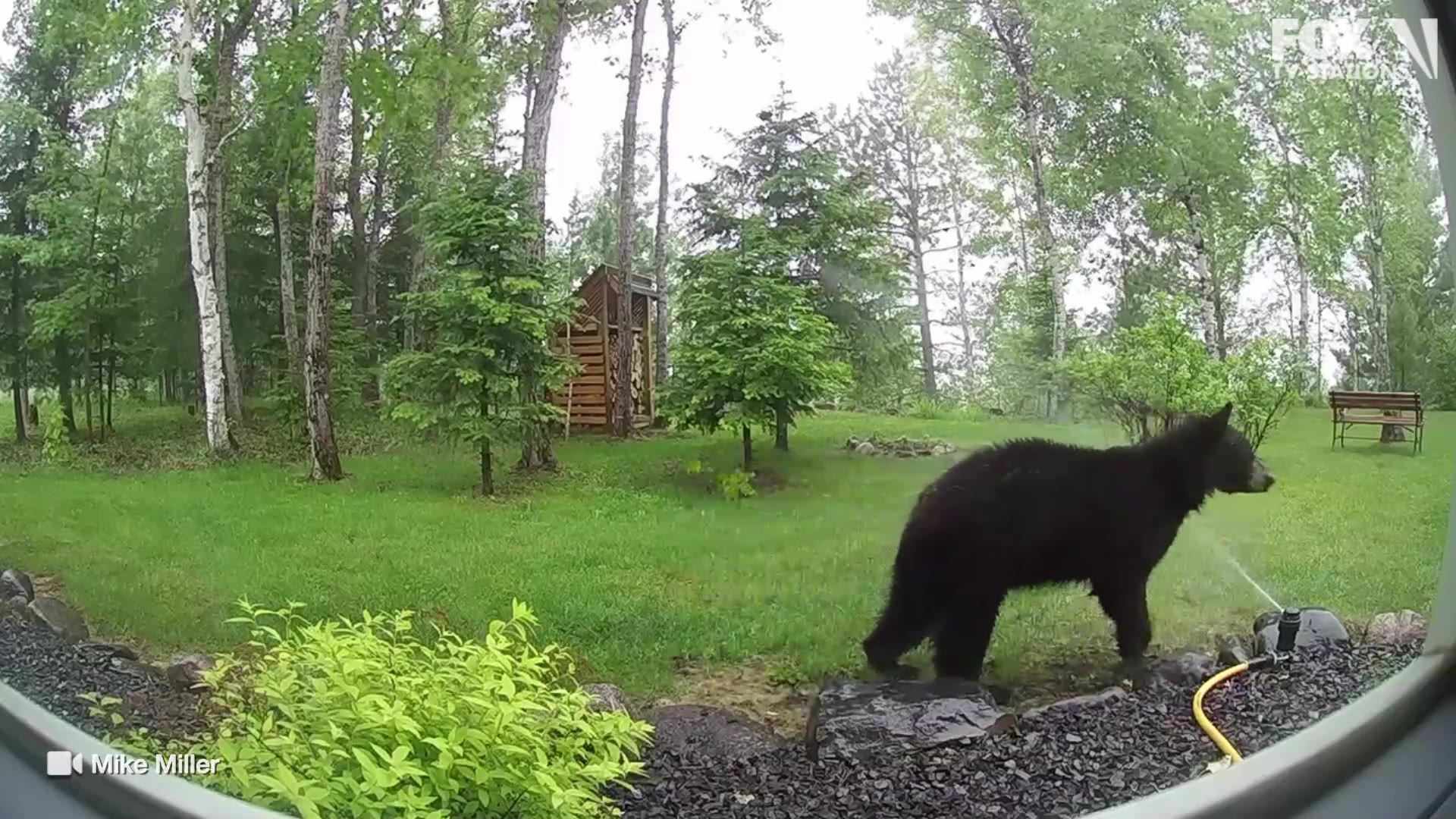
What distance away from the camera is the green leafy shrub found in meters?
1.65

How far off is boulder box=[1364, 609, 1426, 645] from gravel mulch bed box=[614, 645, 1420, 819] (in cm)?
2

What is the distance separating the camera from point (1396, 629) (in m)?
1.94

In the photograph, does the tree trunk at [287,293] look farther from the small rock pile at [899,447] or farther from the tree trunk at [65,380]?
the small rock pile at [899,447]

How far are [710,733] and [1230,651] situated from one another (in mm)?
1063

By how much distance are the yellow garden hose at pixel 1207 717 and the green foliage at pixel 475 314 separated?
1434mm

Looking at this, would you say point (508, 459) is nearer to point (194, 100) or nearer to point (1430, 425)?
point (194, 100)

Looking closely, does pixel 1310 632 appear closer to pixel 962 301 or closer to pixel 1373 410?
pixel 1373 410

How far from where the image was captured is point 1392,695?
1.88 m

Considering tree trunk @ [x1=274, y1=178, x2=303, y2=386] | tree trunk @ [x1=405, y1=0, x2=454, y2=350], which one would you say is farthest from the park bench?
tree trunk @ [x1=274, y1=178, x2=303, y2=386]

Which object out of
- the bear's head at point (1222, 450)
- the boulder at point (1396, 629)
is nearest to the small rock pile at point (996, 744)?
the boulder at point (1396, 629)

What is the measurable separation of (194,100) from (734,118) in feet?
3.71

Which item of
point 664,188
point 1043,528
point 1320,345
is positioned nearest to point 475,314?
point 664,188

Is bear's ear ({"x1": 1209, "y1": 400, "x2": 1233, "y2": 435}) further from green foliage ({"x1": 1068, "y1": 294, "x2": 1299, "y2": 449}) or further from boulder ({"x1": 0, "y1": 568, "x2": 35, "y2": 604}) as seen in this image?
boulder ({"x1": 0, "y1": 568, "x2": 35, "y2": 604})

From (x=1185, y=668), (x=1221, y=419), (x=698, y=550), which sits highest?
(x=1221, y=419)
